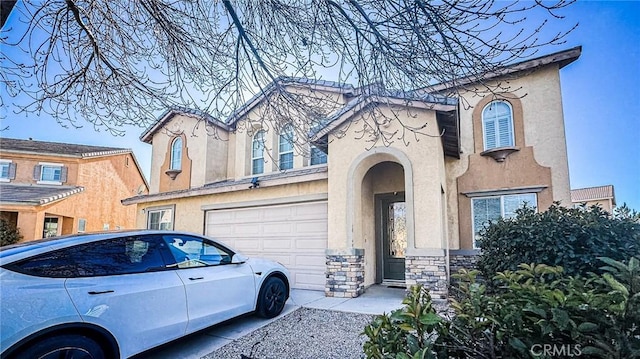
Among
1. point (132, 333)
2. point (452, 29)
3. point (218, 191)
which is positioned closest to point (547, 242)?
point (452, 29)

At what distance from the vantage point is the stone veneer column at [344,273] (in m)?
7.81

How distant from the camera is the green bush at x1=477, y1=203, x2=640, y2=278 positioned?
4773mm

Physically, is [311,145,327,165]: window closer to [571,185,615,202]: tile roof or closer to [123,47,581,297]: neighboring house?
[123,47,581,297]: neighboring house

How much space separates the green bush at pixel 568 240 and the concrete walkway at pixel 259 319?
245 cm

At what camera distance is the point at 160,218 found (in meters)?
13.6

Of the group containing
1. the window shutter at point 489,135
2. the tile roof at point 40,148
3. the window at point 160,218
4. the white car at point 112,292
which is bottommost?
the white car at point 112,292

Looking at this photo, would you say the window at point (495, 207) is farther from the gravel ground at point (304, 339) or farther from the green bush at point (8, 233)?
the green bush at point (8, 233)

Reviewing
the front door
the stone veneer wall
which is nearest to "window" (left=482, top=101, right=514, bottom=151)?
the front door

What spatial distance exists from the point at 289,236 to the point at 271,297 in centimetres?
343

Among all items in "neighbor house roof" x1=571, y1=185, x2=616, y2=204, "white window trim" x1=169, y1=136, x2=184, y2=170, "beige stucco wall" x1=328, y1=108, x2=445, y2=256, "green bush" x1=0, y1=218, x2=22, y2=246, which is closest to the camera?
"beige stucco wall" x1=328, y1=108, x2=445, y2=256

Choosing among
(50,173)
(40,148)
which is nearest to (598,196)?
(50,173)

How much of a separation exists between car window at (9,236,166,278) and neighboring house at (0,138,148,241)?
17163 millimetres

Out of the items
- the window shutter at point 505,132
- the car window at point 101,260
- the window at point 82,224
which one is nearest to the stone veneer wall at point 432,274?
the window shutter at point 505,132

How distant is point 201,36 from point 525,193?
9206 millimetres
